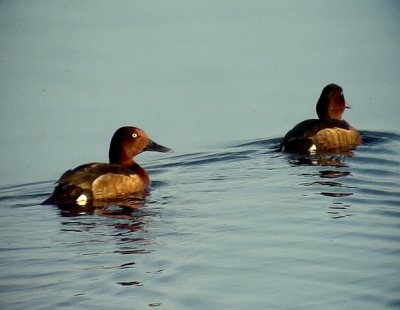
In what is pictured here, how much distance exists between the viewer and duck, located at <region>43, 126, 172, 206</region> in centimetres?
1165

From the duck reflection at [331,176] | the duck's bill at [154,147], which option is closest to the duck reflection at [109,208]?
the duck's bill at [154,147]

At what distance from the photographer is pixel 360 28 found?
60.6ft

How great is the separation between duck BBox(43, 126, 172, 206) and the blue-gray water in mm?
267

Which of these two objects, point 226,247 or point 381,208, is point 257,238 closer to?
point 226,247

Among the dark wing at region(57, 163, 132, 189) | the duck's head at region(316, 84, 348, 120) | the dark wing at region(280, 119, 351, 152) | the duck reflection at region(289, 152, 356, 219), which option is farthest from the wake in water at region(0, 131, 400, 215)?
the duck's head at region(316, 84, 348, 120)

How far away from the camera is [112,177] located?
12.1 metres

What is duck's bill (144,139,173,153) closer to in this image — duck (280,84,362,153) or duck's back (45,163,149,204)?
duck's back (45,163,149,204)

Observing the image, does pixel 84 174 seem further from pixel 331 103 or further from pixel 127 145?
pixel 331 103

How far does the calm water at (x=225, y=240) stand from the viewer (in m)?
8.09

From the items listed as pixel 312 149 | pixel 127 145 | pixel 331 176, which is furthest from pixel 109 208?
pixel 312 149

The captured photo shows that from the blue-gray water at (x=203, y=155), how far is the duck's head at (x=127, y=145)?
45 cm

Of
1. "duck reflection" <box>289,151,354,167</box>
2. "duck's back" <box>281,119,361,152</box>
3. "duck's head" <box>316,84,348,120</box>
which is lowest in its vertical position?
"duck reflection" <box>289,151,354,167</box>

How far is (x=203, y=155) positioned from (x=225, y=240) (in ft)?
13.0

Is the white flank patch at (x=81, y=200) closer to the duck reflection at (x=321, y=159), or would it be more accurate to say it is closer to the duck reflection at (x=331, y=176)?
the duck reflection at (x=331, y=176)
